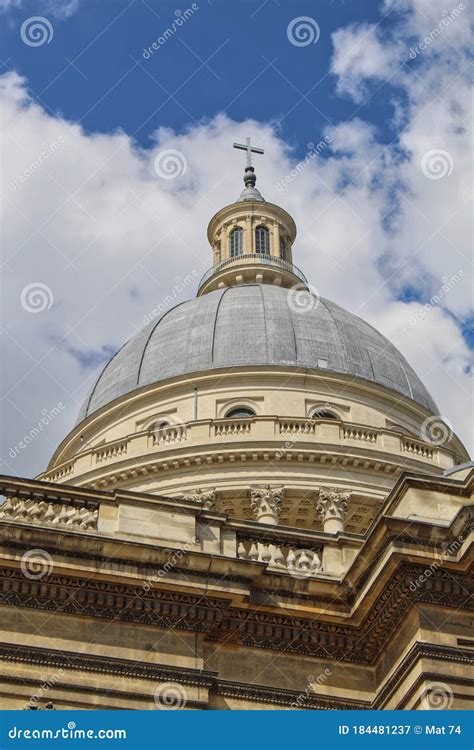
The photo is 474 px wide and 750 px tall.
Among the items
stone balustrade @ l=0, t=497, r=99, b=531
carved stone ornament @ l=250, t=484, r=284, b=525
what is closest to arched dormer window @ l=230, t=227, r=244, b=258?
carved stone ornament @ l=250, t=484, r=284, b=525

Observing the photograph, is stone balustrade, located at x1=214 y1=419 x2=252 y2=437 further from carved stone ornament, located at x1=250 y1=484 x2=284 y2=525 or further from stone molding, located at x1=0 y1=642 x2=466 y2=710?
stone molding, located at x1=0 y1=642 x2=466 y2=710

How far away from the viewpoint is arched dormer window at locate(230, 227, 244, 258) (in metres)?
58.2

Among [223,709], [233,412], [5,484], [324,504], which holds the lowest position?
[223,709]

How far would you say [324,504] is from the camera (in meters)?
38.4

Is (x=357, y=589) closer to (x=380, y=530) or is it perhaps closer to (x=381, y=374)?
(x=380, y=530)

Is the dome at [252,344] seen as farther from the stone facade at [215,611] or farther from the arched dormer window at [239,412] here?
the stone facade at [215,611]

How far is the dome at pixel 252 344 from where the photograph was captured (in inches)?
1762

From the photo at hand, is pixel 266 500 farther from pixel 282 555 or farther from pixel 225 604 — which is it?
pixel 225 604

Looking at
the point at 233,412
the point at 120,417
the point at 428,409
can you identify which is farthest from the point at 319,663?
the point at 428,409

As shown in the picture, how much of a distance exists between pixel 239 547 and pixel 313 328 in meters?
28.1

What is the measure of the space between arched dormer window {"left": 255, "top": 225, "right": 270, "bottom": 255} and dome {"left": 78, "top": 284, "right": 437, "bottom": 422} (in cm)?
769

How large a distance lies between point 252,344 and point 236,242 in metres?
15.1

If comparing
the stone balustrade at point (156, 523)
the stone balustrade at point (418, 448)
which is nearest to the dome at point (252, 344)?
the stone balustrade at point (418, 448)

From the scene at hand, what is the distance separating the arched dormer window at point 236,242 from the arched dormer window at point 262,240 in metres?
0.71
